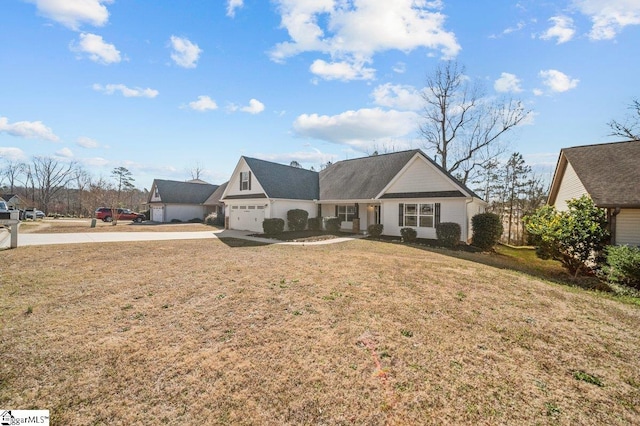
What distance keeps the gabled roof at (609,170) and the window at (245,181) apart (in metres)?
20.8

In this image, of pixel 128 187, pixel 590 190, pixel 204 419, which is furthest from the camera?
pixel 128 187

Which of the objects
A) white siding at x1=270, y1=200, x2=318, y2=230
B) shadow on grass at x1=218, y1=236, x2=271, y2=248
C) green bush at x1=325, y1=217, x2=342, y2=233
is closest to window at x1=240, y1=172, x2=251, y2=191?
white siding at x1=270, y1=200, x2=318, y2=230

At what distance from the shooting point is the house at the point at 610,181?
10422 millimetres

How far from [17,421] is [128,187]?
63.9 meters

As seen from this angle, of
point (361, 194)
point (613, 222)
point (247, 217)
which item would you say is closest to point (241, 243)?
point (247, 217)

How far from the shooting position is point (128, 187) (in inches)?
2185

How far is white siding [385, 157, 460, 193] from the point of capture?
17031mm

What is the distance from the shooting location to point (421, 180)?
1778 centimetres

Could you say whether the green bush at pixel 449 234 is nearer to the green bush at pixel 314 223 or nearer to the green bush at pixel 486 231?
the green bush at pixel 486 231

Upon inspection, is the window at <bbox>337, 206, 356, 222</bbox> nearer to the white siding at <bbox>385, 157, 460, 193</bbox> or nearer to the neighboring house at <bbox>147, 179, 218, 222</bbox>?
the white siding at <bbox>385, 157, 460, 193</bbox>

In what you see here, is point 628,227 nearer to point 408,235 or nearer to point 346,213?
point 408,235

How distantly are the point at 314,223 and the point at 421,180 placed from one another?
9088mm

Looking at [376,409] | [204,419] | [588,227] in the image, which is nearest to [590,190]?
[588,227]

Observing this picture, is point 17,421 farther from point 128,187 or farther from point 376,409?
point 128,187
